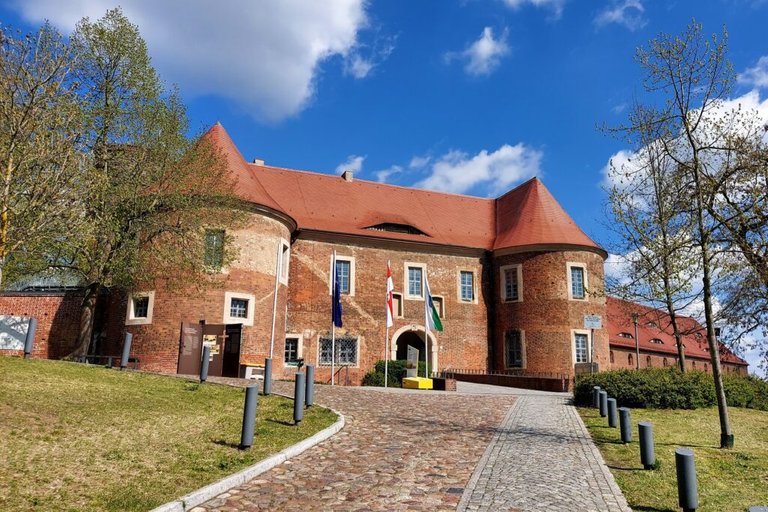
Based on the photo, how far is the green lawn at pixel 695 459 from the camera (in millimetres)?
6930

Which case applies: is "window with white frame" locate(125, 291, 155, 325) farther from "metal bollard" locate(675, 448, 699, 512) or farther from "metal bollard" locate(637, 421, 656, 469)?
"metal bollard" locate(675, 448, 699, 512)

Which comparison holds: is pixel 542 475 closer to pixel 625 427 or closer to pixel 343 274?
pixel 625 427

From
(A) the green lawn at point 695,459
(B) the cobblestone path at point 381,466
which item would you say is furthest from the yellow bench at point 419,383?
(B) the cobblestone path at point 381,466

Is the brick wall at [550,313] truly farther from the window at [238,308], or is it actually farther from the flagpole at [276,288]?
the window at [238,308]

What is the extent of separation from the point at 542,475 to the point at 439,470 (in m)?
1.37

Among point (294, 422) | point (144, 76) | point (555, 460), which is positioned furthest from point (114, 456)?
point (144, 76)

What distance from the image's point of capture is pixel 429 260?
95.0 feet

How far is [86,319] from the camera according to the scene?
20.0 metres

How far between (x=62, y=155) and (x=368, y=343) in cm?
1658

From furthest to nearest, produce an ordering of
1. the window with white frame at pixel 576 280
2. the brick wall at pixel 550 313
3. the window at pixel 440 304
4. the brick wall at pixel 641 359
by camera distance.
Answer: the brick wall at pixel 641 359 < the window at pixel 440 304 < the window with white frame at pixel 576 280 < the brick wall at pixel 550 313

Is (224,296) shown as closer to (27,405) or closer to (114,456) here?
(27,405)

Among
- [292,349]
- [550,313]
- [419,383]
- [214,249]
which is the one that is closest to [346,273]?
[292,349]

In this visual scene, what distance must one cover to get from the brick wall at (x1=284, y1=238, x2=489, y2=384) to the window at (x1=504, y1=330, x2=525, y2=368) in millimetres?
1146

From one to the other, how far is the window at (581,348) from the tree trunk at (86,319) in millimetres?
20863
